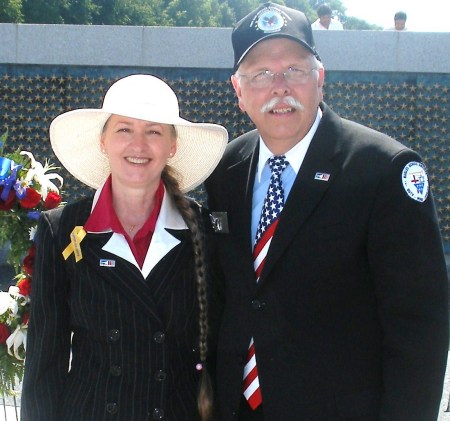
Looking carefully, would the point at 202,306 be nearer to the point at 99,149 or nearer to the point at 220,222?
the point at 220,222

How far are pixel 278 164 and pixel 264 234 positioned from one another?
26 centimetres

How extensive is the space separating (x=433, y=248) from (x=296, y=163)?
0.55 metres

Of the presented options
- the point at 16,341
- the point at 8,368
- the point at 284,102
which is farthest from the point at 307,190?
the point at 8,368

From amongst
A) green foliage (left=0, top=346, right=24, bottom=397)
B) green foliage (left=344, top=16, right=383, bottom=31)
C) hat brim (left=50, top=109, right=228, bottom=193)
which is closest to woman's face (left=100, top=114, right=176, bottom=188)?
hat brim (left=50, top=109, right=228, bottom=193)

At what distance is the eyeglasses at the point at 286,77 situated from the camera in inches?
94.3

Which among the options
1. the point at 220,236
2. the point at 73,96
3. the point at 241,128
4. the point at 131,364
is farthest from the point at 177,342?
the point at 73,96

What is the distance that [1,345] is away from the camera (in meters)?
3.08

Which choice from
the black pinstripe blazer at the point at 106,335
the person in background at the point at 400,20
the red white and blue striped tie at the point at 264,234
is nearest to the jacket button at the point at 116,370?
the black pinstripe blazer at the point at 106,335

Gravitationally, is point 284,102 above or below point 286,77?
below

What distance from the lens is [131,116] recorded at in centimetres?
246

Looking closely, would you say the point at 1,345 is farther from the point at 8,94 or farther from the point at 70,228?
the point at 8,94

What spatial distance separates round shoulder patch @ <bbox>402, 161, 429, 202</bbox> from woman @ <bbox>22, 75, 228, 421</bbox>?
793 mm

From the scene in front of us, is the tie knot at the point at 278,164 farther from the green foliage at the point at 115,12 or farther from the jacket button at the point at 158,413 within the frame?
the green foliage at the point at 115,12

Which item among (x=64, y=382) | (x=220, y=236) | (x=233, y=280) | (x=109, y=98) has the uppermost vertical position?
(x=109, y=98)
